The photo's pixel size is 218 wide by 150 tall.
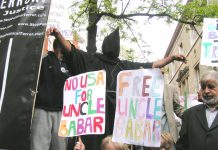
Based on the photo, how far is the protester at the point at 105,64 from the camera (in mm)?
3781

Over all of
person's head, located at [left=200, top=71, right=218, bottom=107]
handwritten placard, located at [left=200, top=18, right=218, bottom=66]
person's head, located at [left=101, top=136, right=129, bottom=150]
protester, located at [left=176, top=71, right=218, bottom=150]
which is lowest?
person's head, located at [left=101, top=136, right=129, bottom=150]

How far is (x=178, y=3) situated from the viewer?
1036 cm

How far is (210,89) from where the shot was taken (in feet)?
11.7

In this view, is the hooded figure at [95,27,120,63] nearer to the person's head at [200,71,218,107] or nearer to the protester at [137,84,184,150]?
the protester at [137,84,184,150]

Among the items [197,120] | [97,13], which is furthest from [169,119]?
[97,13]

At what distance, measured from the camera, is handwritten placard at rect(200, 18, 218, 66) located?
473 cm

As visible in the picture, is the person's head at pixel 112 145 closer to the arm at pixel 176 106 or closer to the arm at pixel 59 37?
the arm at pixel 59 37

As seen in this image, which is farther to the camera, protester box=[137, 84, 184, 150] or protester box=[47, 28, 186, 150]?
protester box=[137, 84, 184, 150]

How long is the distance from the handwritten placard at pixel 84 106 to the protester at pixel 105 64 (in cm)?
44

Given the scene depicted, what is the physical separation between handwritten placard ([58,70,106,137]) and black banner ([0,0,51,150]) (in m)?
0.36

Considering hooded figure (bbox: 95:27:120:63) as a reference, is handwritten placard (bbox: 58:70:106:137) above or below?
below

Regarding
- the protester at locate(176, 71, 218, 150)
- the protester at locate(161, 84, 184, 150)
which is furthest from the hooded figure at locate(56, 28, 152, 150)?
the protester at locate(176, 71, 218, 150)

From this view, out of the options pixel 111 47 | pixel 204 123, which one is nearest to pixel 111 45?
pixel 111 47

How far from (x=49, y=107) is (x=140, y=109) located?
1.08 metres
